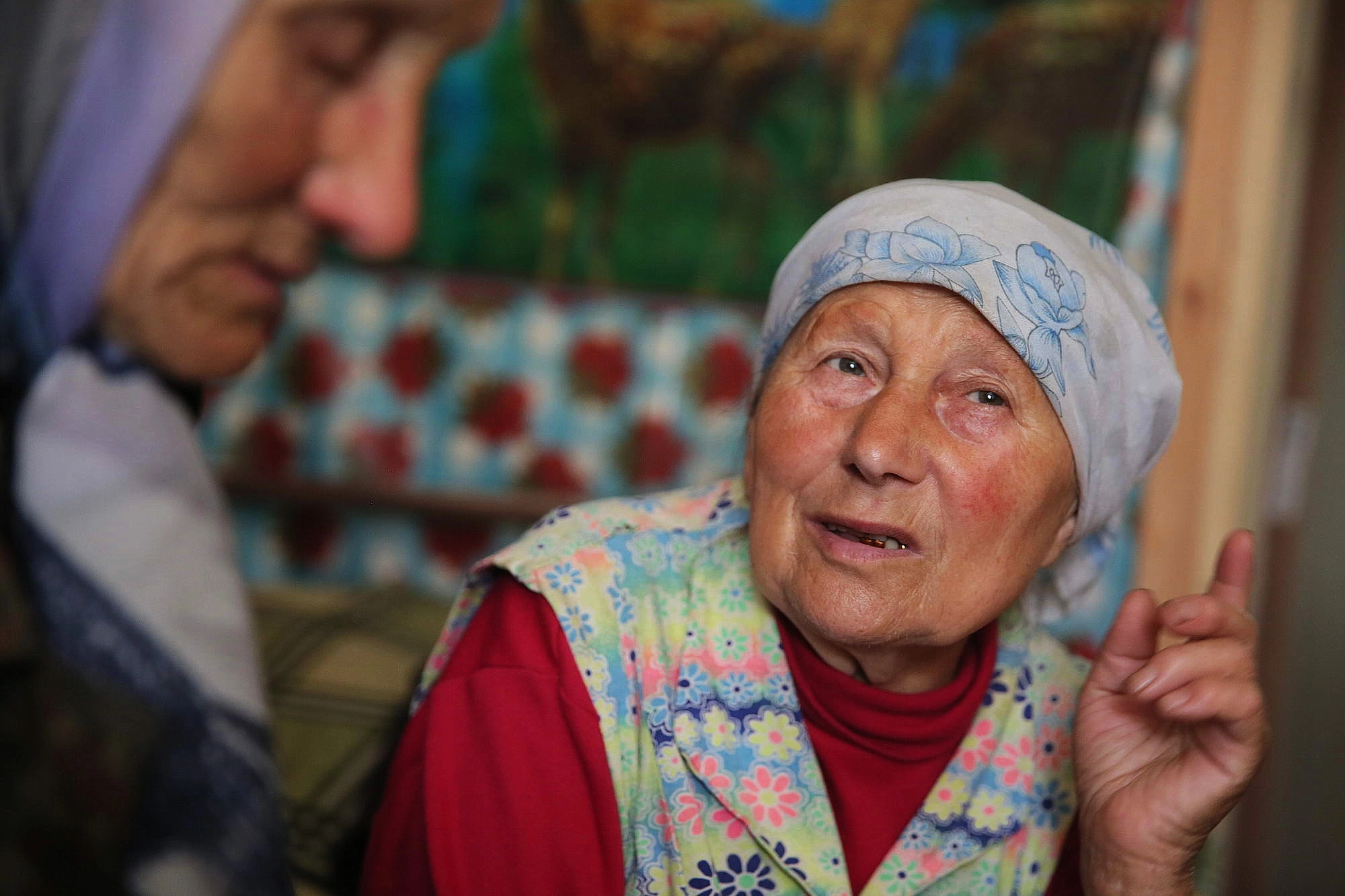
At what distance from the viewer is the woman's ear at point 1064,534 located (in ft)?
4.47

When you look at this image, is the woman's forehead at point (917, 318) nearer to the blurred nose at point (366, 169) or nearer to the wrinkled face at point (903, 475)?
the wrinkled face at point (903, 475)

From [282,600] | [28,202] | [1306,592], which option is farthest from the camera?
[1306,592]

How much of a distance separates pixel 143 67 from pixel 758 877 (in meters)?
1.02

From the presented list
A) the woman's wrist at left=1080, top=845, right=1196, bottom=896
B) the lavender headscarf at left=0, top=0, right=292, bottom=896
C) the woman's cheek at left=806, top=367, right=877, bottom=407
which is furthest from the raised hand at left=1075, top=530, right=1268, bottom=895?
the lavender headscarf at left=0, top=0, right=292, bottom=896

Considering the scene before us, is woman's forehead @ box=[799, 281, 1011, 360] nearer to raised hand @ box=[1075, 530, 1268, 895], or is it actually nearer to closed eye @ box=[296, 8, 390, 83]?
raised hand @ box=[1075, 530, 1268, 895]

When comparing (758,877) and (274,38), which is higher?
(274,38)

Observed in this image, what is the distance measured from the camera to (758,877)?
1258 mm

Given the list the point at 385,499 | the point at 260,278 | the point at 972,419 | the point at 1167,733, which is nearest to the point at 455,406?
the point at 385,499

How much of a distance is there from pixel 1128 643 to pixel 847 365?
0.43 meters

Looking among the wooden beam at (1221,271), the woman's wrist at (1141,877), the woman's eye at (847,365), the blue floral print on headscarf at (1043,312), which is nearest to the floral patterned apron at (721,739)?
the woman's wrist at (1141,877)

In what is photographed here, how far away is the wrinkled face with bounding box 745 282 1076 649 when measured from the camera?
47.4 inches

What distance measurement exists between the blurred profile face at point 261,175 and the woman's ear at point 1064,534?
94 cm

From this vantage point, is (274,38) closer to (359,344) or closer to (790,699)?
(790,699)

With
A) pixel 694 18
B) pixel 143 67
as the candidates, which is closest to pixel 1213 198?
pixel 694 18
